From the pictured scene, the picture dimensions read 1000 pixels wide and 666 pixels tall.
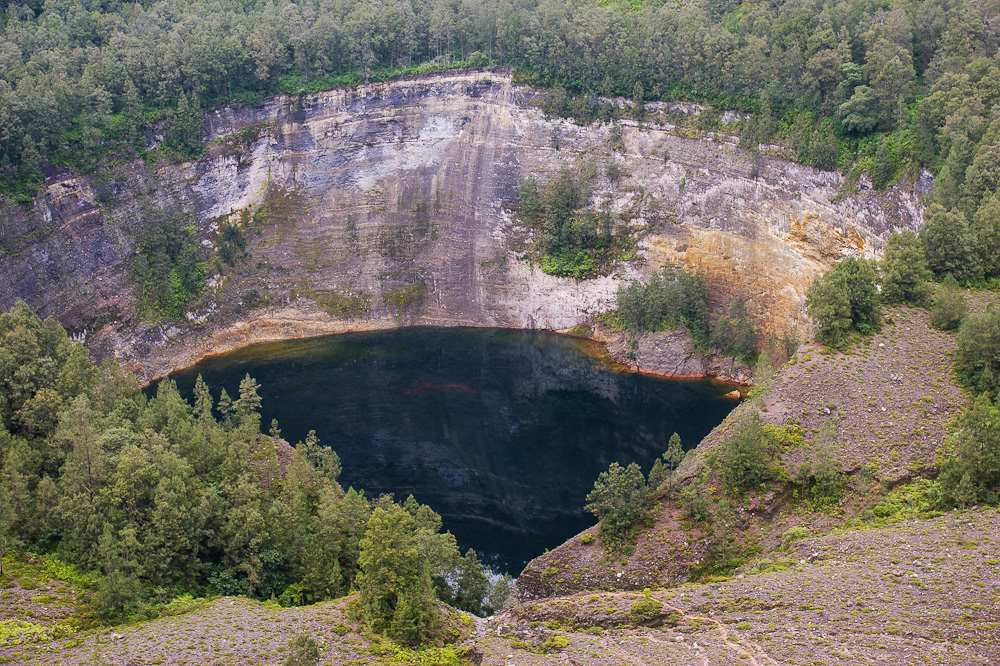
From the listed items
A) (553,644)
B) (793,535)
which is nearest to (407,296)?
(793,535)

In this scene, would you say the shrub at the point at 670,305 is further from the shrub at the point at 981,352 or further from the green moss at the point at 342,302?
the shrub at the point at 981,352

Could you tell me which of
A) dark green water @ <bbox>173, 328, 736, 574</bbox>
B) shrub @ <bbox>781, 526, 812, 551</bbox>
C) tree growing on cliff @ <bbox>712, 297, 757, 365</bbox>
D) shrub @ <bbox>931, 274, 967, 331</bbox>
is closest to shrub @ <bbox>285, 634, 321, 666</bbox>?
dark green water @ <bbox>173, 328, 736, 574</bbox>

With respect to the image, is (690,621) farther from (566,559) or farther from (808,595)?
(566,559)

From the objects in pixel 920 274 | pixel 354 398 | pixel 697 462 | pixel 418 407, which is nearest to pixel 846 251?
pixel 920 274

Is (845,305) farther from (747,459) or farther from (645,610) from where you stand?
(645,610)

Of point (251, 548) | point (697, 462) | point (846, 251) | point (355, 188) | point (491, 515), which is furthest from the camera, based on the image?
point (355, 188)

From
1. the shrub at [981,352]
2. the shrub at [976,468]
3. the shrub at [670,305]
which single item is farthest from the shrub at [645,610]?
the shrub at [670,305]

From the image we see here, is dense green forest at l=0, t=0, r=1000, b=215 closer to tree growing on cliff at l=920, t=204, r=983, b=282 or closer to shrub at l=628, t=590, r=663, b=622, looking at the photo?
tree growing on cliff at l=920, t=204, r=983, b=282
